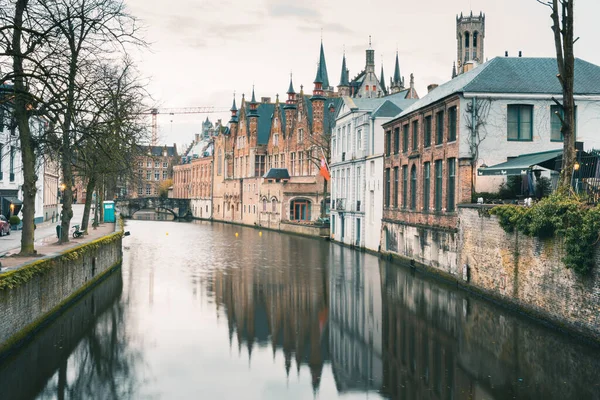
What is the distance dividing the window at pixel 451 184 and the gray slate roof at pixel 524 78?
122 inches

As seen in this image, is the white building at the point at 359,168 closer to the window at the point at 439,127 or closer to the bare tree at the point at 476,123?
the window at the point at 439,127

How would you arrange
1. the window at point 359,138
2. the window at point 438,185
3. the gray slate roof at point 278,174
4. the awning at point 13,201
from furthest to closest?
the gray slate roof at point 278,174 < the window at point 359,138 < the awning at point 13,201 < the window at point 438,185

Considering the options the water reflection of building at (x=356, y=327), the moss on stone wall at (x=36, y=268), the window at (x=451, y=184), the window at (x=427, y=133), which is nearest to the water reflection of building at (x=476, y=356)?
the water reflection of building at (x=356, y=327)

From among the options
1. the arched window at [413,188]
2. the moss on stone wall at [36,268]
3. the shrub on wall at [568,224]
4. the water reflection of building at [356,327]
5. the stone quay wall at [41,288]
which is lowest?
the water reflection of building at [356,327]

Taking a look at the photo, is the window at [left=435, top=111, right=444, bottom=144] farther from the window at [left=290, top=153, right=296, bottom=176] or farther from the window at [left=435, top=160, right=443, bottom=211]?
the window at [left=290, top=153, right=296, bottom=176]

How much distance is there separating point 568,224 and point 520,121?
39.7 ft

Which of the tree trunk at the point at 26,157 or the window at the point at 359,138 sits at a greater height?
the window at the point at 359,138

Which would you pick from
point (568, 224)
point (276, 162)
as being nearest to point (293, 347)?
point (568, 224)

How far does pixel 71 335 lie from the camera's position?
18.5 m

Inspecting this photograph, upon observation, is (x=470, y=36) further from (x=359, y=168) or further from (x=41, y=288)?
(x=41, y=288)

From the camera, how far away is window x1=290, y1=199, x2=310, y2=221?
70.4 m

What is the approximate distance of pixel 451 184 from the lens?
3042cm

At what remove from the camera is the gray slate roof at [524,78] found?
29.0 meters

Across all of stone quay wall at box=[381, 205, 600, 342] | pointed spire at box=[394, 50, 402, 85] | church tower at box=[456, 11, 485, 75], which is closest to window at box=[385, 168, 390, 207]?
stone quay wall at box=[381, 205, 600, 342]
